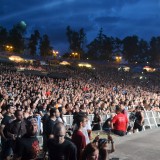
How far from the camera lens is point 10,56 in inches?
2357

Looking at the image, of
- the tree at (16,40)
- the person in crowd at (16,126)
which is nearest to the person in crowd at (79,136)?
the person in crowd at (16,126)

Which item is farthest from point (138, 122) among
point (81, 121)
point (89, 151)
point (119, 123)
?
point (89, 151)

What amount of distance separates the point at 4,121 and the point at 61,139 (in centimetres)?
362

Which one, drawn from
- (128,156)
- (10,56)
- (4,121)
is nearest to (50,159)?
(4,121)

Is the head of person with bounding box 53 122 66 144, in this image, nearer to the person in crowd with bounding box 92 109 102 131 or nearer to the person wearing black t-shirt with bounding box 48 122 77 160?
the person wearing black t-shirt with bounding box 48 122 77 160

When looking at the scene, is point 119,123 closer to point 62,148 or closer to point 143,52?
point 62,148

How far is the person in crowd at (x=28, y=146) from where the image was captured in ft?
15.3

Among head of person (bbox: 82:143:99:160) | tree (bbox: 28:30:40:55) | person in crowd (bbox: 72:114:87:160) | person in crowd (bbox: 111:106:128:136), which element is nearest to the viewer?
head of person (bbox: 82:143:99:160)

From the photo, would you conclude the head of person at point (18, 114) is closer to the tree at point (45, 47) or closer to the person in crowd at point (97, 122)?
the person in crowd at point (97, 122)

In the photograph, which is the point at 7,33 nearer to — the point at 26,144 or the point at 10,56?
the point at 10,56

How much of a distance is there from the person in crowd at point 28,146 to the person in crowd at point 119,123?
18.0ft

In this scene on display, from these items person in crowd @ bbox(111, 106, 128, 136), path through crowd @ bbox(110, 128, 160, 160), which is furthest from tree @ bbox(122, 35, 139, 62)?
person in crowd @ bbox(111, 106, 128, 136)

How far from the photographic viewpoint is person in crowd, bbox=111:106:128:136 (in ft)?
33.1

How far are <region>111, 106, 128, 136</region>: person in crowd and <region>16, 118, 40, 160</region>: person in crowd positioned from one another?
18.0 feet
